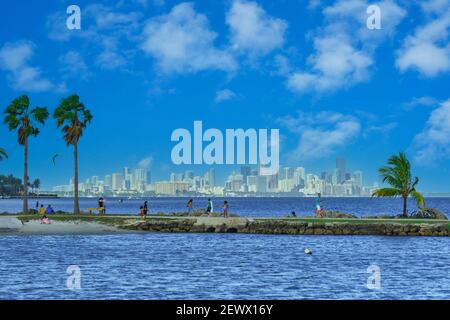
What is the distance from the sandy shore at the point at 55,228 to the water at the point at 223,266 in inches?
45.2

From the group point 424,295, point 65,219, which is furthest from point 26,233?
point 424,295

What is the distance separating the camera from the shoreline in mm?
Answer: 68312

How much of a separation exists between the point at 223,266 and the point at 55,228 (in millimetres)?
29132

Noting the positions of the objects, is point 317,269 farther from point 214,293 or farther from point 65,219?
point 65,219

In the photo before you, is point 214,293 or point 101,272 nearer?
point 214,293

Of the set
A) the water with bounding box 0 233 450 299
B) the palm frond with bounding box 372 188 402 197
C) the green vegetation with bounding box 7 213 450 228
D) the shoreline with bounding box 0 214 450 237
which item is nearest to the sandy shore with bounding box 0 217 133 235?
the shoreline with bounding box 0 214 450 237

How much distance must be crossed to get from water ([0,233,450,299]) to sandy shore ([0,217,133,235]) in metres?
1.15

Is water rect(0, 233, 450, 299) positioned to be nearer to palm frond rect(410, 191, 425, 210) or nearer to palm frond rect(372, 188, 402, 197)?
palm frond rect(372, 188, 402, 197)

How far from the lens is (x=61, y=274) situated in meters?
40.9

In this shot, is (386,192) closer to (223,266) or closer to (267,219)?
(267,219)

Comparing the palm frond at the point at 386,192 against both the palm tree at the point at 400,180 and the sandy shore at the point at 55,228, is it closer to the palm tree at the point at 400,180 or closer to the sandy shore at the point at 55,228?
the palm tree at the point at 400,180

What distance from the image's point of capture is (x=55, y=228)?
70.0 m
